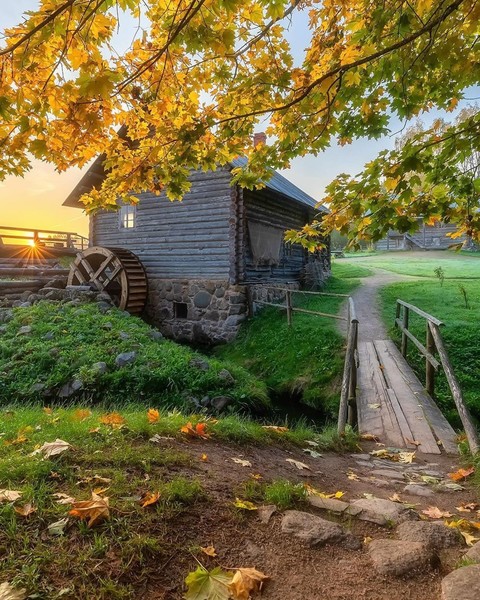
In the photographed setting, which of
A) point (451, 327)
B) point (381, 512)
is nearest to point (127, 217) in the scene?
point (451, 327)

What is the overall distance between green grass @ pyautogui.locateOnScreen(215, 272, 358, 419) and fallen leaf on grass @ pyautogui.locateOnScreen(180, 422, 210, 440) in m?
4.43

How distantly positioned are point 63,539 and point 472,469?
11.5 ft

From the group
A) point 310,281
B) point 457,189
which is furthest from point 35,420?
point 310,281

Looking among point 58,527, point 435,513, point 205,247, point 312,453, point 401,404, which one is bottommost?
point 401,404

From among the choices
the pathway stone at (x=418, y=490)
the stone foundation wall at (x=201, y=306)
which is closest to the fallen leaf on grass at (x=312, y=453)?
the pathway stone at (x=418, y=490)

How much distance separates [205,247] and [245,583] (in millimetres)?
11095

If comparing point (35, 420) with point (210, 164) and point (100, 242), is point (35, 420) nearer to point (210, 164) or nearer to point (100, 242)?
point (210, 164)

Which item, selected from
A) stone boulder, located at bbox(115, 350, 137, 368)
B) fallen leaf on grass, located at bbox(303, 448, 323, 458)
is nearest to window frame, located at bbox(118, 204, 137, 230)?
stone boulder, located at bbox(115, 350, 137, 368)

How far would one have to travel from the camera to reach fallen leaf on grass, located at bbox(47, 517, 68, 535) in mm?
1696

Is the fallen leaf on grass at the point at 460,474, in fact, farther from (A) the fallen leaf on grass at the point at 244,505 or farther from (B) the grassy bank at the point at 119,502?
(A) the fallen leaf on grass at the point at 244,505

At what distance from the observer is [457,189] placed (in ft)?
10.8

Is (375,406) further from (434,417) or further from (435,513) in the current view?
(435,513)

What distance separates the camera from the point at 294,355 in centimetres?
931

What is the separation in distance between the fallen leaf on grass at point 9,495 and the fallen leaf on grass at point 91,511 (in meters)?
0.31
